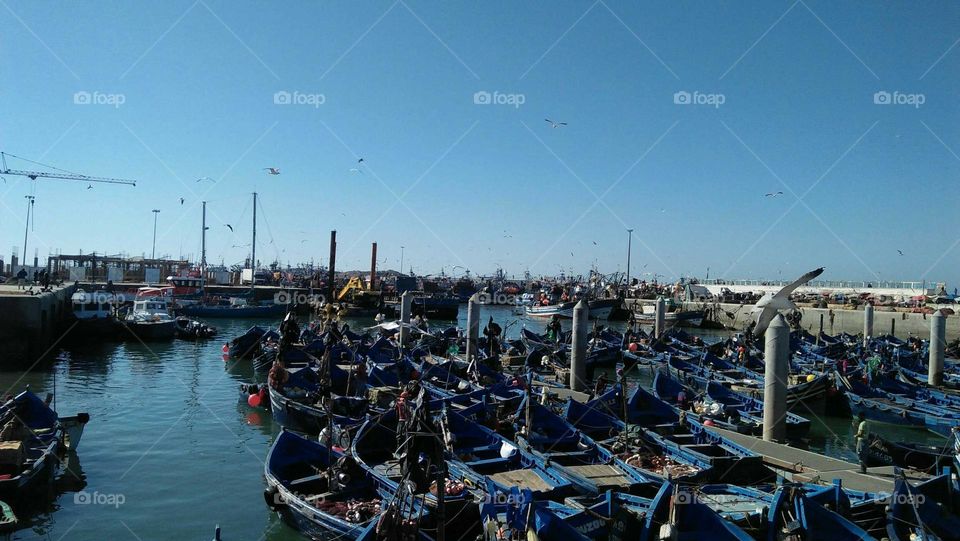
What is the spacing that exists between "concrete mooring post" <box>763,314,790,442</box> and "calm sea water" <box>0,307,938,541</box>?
363 cm

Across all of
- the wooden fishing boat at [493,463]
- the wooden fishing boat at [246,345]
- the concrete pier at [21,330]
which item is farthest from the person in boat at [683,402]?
the concrete pier at [21,330]

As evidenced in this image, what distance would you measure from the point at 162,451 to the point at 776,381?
60.1 feet

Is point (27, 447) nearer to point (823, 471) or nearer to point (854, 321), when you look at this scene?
point (823, 471)

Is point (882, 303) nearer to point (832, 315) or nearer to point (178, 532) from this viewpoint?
point (832, 315)

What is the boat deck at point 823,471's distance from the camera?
14.5 metres

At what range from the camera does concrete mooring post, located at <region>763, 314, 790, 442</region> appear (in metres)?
19.1

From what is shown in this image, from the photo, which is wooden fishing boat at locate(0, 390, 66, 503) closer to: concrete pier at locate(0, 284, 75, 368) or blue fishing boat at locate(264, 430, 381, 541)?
blue fishing boat at locate(264, 430, 381, 541)

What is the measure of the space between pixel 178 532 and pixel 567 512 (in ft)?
27.3

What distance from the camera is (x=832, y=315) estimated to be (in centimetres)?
5944

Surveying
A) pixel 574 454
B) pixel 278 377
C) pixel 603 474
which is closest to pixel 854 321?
pixel 574 454

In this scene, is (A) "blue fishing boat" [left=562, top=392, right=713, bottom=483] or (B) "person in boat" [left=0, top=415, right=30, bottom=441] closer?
(A) "blue fishing boat" [left=562, top=392, right=713, bottom=483]

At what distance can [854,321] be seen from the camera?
6025cm

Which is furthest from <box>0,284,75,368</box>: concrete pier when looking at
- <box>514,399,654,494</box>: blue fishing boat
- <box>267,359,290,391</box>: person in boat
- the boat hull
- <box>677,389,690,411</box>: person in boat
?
<box>677,389,690,411</box>: person in boat

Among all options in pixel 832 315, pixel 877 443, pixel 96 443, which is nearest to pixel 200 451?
pixel 96 443
